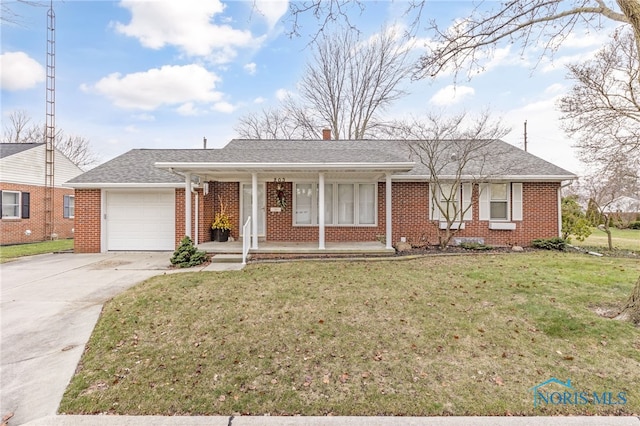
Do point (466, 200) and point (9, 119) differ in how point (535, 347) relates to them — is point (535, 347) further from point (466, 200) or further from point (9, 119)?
point (9, 119)

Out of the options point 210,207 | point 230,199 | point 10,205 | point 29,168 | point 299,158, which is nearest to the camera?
point 299,158

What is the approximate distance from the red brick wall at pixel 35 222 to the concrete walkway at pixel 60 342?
7.27 metres

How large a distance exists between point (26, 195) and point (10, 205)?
781mm

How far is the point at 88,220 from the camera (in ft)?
35.2

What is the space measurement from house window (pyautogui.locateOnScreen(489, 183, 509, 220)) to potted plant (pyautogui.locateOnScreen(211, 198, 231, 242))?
9547 millimetres

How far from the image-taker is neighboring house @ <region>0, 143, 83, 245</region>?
45.3ft

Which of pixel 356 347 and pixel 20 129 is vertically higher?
pixel 20 129

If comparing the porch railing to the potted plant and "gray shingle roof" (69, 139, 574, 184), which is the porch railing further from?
the potted plant

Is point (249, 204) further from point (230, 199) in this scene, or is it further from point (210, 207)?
point (210, 207)

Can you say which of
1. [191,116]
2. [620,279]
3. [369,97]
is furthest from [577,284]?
[369,97]

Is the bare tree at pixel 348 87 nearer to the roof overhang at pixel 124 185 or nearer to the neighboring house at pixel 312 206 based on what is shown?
the neighboring house at pixel 312 206

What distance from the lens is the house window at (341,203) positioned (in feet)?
36.0

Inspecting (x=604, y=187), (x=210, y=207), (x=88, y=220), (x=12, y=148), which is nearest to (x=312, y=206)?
(x=210, y=207)

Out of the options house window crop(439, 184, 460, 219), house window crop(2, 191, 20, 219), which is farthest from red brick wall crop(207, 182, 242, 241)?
house window crop(2, 191, 20, 219)
